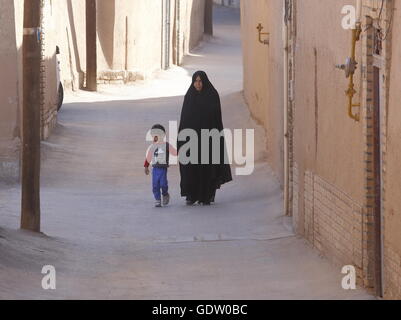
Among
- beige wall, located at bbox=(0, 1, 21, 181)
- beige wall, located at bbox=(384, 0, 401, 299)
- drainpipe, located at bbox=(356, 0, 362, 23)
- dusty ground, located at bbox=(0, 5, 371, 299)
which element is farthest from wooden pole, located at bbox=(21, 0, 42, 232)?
beige wall, located at bbox=(384, 0, 401, 299)

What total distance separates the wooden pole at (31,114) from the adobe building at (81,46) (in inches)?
142

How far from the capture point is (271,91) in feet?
48.6

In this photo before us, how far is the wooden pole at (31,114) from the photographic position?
1052cm

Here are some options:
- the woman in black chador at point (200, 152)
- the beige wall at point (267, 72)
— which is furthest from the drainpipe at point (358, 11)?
the woman in black chador at point (200, 152)

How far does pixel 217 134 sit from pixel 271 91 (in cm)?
142

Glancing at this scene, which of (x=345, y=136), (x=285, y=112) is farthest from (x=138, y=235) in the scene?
(x=345, y=136)

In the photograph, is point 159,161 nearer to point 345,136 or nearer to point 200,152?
point 200,152

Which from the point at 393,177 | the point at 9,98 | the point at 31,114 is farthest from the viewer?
the point at 9,98

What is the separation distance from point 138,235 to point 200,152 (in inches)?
93.5

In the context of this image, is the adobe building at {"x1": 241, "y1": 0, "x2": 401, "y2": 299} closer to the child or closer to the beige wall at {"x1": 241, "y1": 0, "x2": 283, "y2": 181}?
the beige wall at {"x1": 241, "y1": 0, "x2": 283, "y2": 181}

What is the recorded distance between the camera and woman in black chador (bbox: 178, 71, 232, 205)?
44.3ft

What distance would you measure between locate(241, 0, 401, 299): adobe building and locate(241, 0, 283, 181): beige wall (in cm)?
115

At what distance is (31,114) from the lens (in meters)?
10.8

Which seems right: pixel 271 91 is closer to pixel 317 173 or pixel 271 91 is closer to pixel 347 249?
pixel 317 173
